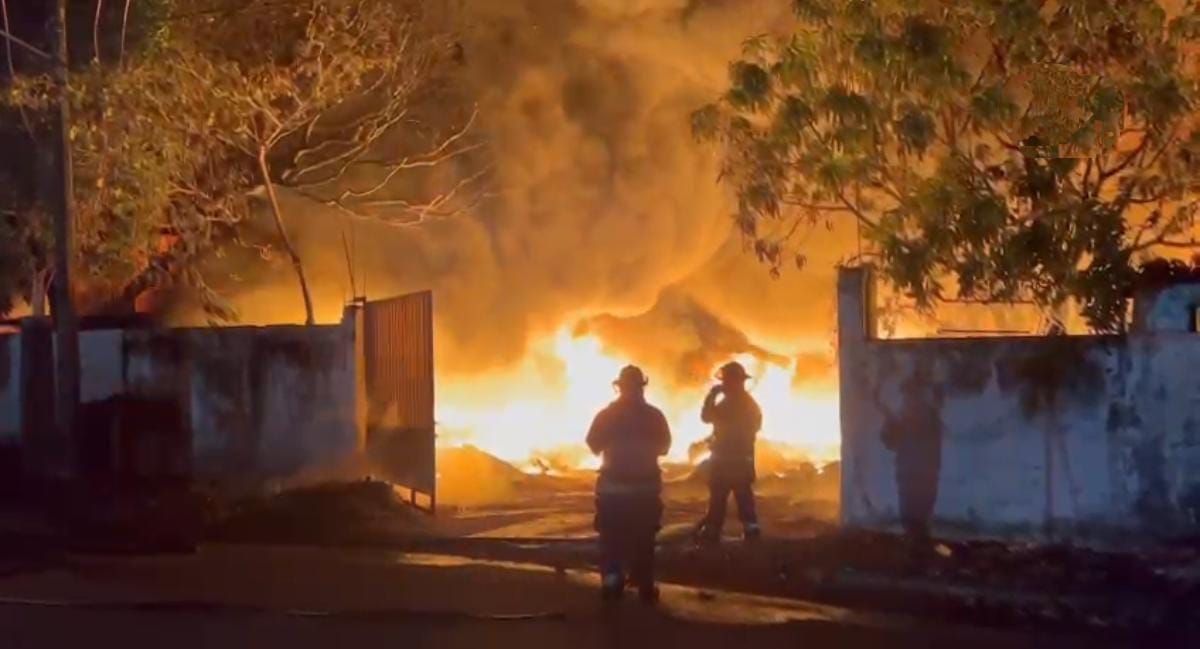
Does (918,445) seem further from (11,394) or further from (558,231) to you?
(11,394)

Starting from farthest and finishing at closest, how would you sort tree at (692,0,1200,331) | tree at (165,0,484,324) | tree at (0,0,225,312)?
tree at (165,0,484,324) → tree at (0,0,225,312) → tree at (692,0,1200,331)

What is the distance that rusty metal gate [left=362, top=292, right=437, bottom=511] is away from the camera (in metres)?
16.2

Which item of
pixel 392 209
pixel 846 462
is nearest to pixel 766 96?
pixel 846 462

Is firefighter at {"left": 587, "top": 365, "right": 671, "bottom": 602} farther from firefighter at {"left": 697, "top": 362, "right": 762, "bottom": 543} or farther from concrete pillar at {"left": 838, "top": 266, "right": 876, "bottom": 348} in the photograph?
concrete pillar at {"left": 838, "top": 266, "right": 876, "bottom": 348}

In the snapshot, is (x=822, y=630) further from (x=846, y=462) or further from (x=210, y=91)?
(x=210, y=91)

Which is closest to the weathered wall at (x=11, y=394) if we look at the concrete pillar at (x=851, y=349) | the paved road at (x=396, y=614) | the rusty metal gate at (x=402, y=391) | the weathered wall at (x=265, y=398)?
the weathered wall at (x=265, y=398)

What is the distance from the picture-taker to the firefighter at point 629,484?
1115 centimetres

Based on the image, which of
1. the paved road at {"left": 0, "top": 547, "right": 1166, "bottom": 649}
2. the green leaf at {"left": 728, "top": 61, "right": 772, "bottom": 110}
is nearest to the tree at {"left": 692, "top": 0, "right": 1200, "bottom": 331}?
the green leaf at {"left": 728, "top": 61, "right": 772, "bottom": 110}

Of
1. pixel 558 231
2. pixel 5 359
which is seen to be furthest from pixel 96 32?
pixel 558 231

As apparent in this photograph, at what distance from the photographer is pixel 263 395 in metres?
16.9

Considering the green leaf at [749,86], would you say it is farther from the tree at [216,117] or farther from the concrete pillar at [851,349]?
the tree at [216,117]

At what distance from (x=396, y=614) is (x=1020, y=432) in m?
5.11

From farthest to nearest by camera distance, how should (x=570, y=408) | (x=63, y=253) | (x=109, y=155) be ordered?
(x=570, y=408)
(x=109, y=155)
(x=63, y=253)

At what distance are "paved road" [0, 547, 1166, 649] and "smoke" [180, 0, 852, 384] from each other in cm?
863
